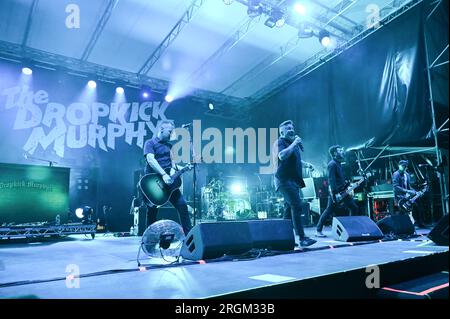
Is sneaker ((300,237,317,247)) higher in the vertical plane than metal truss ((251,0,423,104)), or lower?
lower

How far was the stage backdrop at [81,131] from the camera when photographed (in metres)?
9.73

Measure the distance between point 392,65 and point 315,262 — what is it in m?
7.80

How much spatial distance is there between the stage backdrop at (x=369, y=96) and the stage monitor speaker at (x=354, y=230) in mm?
4112

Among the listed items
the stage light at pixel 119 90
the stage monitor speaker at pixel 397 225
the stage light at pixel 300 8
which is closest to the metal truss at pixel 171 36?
the stage light at pixel 119 90

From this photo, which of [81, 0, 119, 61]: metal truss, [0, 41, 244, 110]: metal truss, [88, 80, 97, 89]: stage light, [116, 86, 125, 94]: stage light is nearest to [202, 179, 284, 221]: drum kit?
[0, 41, 244, 110]: metal truss

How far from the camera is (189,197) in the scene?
39.6 feet

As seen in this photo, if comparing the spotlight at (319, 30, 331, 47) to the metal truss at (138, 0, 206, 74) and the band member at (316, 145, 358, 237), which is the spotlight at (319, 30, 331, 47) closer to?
the metal truss at (138, 0, 206, 74)

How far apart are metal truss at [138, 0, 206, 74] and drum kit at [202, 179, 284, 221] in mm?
4807

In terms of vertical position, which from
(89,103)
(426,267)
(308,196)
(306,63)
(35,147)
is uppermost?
(306,63)

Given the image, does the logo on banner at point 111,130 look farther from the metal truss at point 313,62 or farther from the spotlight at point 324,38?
the spotlight at point 324,38

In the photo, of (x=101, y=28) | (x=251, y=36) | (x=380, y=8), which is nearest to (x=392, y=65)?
(x=380, y=8)

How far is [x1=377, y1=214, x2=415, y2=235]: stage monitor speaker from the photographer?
508 cm
